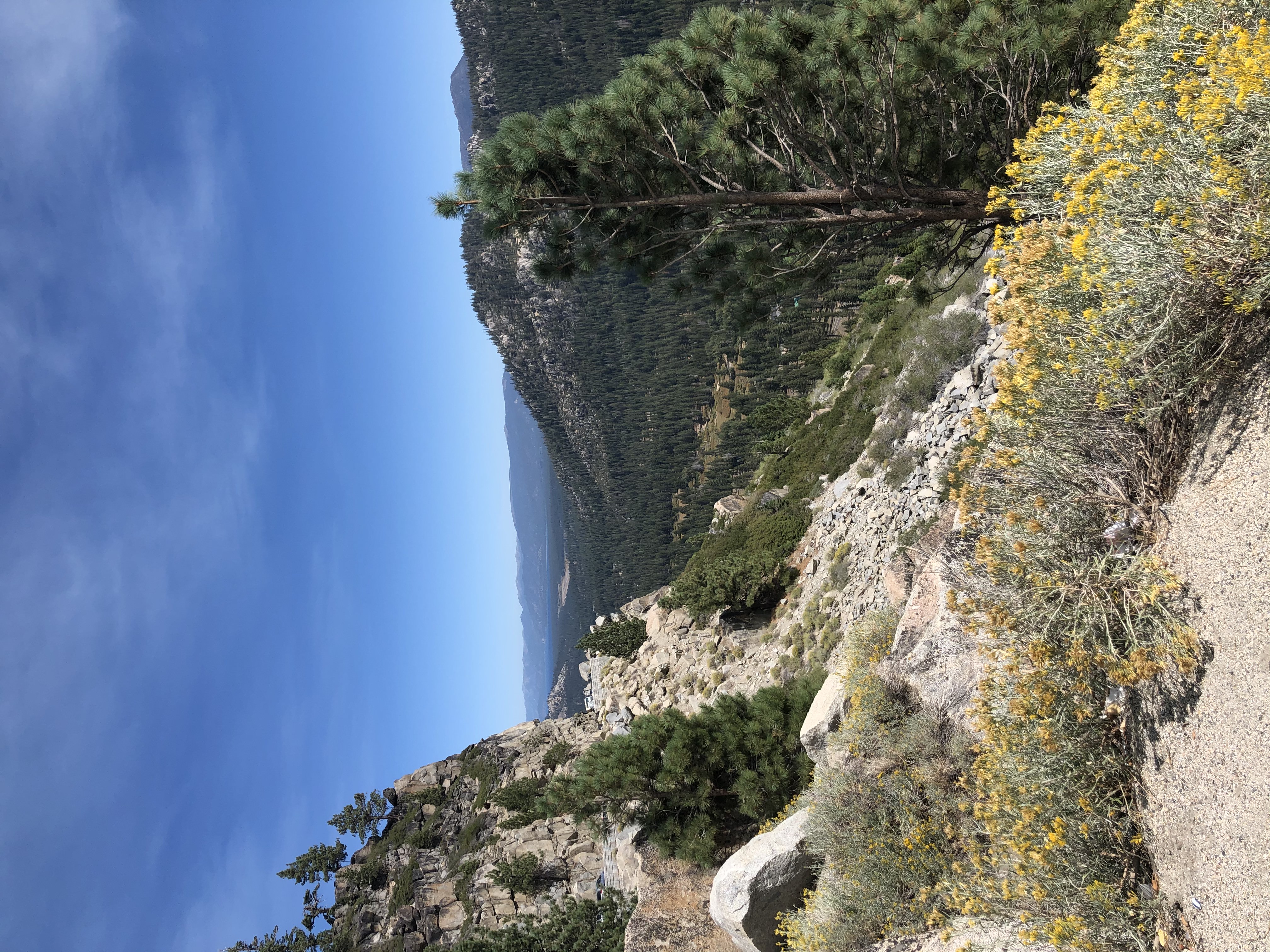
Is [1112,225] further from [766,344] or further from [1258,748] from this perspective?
[766,344]

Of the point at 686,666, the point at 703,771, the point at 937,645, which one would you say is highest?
the point at 686,666

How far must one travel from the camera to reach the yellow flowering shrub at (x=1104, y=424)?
4.81 m

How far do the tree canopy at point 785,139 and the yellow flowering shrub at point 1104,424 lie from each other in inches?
146

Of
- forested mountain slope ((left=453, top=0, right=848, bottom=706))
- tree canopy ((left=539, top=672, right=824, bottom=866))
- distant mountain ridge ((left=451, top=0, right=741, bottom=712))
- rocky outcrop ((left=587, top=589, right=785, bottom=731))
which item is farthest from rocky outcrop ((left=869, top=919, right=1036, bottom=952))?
distant mountain ridge ((left=451, top=0, right=741, bottom=712))

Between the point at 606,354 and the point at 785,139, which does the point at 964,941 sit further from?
the point at 606,354

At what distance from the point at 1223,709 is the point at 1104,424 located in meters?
2.18

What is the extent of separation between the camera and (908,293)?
13914 millimetres

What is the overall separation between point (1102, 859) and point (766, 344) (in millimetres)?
80511

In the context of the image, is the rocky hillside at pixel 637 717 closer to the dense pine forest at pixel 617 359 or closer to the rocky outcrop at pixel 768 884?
the rocky outcrop at pixel 768 884

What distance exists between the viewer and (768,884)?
1079 cm

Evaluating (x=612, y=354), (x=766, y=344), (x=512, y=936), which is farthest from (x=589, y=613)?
(x=512, y=936)

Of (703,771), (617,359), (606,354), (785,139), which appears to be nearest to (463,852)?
(703,771)

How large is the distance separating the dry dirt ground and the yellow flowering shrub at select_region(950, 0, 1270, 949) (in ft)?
0.65

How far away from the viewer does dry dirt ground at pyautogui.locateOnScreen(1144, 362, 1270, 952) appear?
14.6 ft
